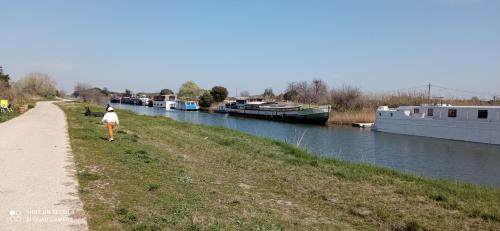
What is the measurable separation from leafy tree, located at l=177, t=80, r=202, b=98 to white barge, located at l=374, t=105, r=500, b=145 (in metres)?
125

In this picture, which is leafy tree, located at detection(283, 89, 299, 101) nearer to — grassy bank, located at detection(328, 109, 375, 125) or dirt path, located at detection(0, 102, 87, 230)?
grassy bank, located at detection(328, 109, 375, 125)

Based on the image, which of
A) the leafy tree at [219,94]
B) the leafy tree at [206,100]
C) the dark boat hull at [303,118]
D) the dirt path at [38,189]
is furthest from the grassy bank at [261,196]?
the leafy tree at [219,94]

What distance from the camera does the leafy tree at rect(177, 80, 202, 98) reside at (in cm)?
17325

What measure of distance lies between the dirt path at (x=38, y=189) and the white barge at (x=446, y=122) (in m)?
40.7

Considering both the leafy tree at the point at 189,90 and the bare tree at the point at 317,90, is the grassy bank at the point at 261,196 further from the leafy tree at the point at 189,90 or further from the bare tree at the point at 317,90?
the leafy tree at the point at 189,90

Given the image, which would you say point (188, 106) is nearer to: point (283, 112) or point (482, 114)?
point (283, 112)

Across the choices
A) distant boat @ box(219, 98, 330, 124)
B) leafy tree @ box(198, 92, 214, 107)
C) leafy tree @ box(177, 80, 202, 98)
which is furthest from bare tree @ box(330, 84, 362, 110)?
leafy tree @ box(177, 80, 202, 98)

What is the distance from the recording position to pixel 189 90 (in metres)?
175

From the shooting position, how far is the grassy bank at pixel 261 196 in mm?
6441

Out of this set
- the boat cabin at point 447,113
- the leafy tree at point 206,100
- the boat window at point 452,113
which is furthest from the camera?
the leafy tree at point 206,100

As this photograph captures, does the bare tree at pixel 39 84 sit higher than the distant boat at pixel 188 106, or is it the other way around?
the bare tree at pixel 39 84

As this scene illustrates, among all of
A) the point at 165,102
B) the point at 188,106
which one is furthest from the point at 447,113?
the point at 165,102

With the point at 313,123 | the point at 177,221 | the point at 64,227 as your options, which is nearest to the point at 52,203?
the point at 64,227

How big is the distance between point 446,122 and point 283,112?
A: 3637 cm
